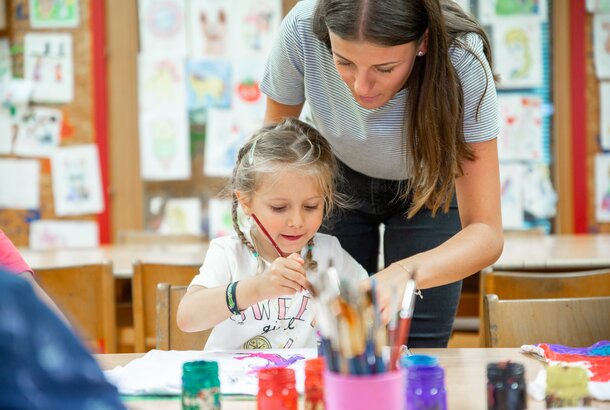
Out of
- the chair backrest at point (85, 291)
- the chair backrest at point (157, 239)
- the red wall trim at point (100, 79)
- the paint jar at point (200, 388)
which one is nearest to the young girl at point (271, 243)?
the paint jar at point (200, 388)

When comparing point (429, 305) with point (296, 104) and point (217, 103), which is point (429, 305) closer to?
point (296, 104)

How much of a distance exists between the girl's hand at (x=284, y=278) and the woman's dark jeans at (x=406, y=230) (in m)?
0.49

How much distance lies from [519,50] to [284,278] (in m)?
3.65

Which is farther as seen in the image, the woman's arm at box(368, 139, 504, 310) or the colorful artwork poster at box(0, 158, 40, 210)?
the colorful artwork poster at box(0, 158, 40, 210)

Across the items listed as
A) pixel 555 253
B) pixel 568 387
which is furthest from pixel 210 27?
pixel 568 387

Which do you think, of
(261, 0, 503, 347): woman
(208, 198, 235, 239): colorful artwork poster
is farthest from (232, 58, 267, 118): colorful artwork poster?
(261, 0, 503, 347): woman

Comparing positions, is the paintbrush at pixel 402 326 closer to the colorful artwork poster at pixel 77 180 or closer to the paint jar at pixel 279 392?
the paint jar at pixel 279 392

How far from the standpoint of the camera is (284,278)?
141 centimetres

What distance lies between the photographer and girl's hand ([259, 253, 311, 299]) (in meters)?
1.38

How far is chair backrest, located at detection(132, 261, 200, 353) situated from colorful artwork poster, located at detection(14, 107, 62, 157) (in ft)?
8.27

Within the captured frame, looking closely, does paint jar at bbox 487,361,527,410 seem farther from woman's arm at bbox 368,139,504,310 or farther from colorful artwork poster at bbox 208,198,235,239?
colorful artwork poster at bbox 208,198,235,239

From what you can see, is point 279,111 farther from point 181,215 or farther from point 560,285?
point 181,215

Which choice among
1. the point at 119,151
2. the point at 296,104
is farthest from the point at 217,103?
the point at 296,104

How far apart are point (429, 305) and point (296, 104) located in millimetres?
558
